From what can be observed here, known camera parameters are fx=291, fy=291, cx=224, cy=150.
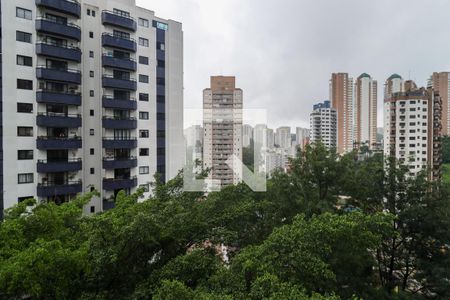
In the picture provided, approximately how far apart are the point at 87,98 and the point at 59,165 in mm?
3861

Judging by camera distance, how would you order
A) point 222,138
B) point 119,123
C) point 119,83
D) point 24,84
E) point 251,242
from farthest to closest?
point 119,123 → point 119,83 → point 24,84 → point 222,138 → point 251,242

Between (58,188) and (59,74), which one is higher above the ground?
(59,74)

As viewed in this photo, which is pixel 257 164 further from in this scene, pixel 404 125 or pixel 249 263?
pixel 404 125

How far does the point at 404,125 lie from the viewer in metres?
33.0

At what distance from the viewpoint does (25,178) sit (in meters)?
13.1

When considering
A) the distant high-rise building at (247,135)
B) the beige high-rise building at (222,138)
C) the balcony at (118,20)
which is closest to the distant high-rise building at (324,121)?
the balcony at (118,20)

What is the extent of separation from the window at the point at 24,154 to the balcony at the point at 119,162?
334 centimetres

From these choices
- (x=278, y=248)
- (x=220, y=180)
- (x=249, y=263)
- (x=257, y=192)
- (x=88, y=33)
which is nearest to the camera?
(x=249, y=263)

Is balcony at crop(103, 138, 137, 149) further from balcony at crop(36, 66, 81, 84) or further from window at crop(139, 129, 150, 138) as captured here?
balcony at crop(36, 66, 81, 84)

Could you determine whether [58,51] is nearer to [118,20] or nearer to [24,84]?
[24,84]

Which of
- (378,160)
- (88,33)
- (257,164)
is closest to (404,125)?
(378,160)

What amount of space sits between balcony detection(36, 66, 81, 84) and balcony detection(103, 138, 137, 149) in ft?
10.8

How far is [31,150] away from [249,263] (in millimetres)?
13000

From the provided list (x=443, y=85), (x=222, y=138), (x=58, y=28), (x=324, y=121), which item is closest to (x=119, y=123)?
(x=58, y=28)
